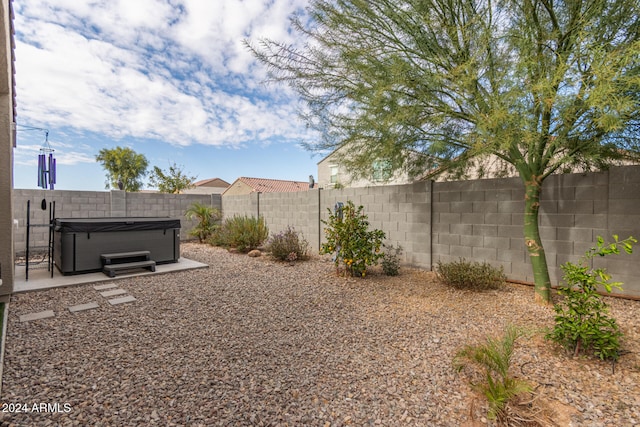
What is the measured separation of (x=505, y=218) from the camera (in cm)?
471

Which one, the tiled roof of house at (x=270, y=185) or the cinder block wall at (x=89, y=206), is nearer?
the cinder block wall at (x=89, y=206)

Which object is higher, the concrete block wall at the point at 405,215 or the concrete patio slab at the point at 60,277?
the concrete block wall at the point at 405,215

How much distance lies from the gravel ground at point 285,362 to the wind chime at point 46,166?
15.7 feet

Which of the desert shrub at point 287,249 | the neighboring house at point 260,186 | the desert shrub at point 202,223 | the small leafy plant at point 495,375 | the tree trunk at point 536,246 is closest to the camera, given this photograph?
the small leafy plant at point 495,375

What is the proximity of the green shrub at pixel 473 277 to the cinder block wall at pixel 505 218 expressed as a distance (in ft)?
1.42

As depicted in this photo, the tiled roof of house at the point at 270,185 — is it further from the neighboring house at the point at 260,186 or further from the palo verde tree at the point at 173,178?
the palo verde tree at the point at 173,178

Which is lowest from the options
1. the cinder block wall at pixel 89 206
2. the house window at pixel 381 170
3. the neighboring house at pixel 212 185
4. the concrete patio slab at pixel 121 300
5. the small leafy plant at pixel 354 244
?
the concrete patio slab at pixel 121 300

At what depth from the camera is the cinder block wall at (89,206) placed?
770cm

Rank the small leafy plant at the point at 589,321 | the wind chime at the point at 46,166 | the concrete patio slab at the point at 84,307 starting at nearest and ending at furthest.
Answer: the small leafy plant at the point at 589,321, the concrete patio slab at the point at 84,307, the wind chime at the point at 46,166

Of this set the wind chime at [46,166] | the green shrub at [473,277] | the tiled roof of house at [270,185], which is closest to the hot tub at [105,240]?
the wind chime at [46,166]

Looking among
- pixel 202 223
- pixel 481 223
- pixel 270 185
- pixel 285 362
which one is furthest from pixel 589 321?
pixel 270 185

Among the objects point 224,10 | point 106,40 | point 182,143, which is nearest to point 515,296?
point 224,10

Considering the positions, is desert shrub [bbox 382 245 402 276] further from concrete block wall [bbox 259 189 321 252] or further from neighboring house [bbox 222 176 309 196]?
neighboring house [bbox 222 176 309 196]

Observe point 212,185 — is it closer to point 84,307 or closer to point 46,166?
point 46,166
